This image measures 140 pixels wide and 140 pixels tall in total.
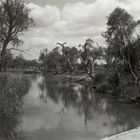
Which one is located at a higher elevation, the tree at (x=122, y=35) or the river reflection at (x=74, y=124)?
the tree at (x=122, y=35)

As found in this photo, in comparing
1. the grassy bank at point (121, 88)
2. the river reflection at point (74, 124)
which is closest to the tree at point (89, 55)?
the grassy bank at point (121, 88)

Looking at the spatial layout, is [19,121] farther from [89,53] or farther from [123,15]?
[89,53]

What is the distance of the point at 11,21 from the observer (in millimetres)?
15055

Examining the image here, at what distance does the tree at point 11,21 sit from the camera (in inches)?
584

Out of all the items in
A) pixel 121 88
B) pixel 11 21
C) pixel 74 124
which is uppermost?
pixel 11 21

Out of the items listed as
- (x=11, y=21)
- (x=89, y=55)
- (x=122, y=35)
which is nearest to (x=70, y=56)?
(x=89, y=55)

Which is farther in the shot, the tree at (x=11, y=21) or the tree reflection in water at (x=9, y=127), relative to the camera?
the tree at (x=11, y=21)

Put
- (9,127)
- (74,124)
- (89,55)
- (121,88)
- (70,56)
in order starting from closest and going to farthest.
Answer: (9,127) → (74,124) → (121,88) → (89,55) → (70,56)

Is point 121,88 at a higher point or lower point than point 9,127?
higher

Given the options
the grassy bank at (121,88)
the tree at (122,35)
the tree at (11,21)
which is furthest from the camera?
the tree at (122,35)

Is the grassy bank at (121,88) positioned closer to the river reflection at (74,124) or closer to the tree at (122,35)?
the tree at (122,35)

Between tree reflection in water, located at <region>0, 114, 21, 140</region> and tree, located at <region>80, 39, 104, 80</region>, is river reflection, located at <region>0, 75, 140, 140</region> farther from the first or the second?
tree, located at <region>80, 39, 104, 80</region>

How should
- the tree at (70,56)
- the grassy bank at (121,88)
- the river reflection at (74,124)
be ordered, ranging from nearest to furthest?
the river reflection at (74,124)
the grassy bank at (121,88)
the tree at (70,56)

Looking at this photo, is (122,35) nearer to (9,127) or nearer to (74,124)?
(74,124)
